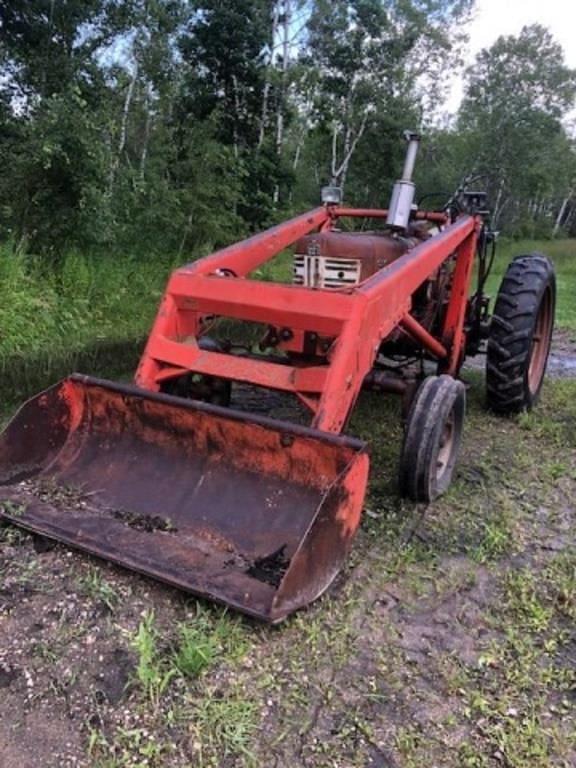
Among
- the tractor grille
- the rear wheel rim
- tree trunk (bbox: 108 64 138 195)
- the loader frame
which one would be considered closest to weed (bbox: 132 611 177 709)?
the loader frame

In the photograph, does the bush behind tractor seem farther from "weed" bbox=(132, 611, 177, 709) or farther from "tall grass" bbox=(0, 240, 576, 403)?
"tall grass" bbox=(0, 240, 576, 403)

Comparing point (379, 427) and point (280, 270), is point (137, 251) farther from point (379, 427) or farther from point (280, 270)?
point (379, 427)

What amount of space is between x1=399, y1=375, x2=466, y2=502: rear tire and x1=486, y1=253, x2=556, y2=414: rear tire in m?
1.21

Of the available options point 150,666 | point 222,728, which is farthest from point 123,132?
point 222,728

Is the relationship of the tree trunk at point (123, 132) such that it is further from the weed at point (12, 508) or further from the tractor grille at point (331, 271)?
the weed at point (12, 508)

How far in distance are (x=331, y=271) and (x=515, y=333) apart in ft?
4.53

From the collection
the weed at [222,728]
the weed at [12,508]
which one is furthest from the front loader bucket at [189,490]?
the weed at [222,728]

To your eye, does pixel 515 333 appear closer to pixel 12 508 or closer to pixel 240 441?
pixel 240 441

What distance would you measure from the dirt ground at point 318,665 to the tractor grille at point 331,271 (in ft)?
4.97

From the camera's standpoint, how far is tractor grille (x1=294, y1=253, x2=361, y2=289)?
3996mm

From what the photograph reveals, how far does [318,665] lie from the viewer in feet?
7.38

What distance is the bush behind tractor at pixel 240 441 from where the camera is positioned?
8.18ft

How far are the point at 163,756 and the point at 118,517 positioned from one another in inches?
43.8

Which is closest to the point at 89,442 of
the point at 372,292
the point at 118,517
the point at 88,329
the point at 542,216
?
the point at 118,517
